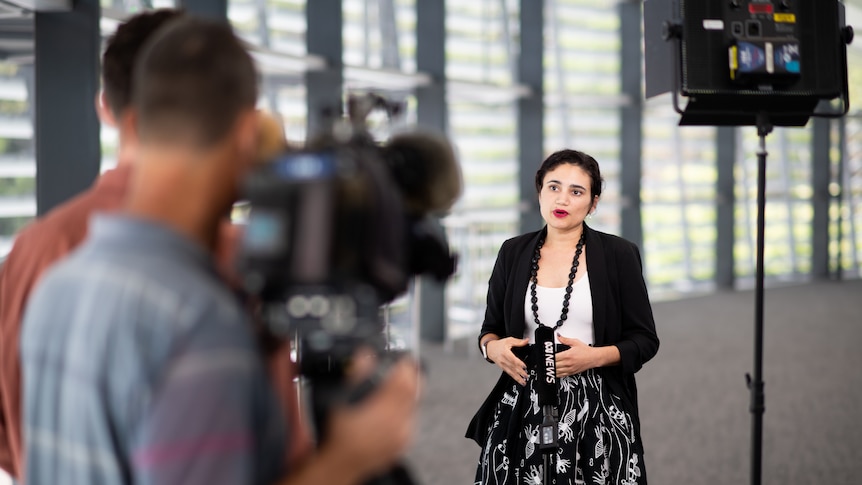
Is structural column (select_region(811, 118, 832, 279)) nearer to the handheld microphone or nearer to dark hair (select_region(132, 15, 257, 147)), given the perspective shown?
the handheld microphone

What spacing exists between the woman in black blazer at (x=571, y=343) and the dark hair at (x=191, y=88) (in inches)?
61.6

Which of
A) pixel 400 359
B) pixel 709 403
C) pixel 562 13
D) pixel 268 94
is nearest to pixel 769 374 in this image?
pixel 709 403

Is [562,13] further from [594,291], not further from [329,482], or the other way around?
[329,482]

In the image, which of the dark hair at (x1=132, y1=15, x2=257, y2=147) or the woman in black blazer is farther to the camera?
the woman in black blazer

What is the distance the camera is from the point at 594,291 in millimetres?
2406

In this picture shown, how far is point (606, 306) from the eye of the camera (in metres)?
2.41

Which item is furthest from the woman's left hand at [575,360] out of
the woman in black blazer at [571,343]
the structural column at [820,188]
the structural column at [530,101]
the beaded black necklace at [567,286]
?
the structural column at [820,188]

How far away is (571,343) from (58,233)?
1.49 m

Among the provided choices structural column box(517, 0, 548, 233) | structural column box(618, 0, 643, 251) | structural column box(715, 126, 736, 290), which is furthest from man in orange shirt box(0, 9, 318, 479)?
structural column box(715, 126, 736, 290)

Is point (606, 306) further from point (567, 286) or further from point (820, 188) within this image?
point (820, 188)

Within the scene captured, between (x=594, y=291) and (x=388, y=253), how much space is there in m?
1.63

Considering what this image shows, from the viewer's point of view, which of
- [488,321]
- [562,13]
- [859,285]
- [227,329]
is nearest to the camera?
[227,329]

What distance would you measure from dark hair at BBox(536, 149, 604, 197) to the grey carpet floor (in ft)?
4.93

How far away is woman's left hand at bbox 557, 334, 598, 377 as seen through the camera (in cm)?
230
